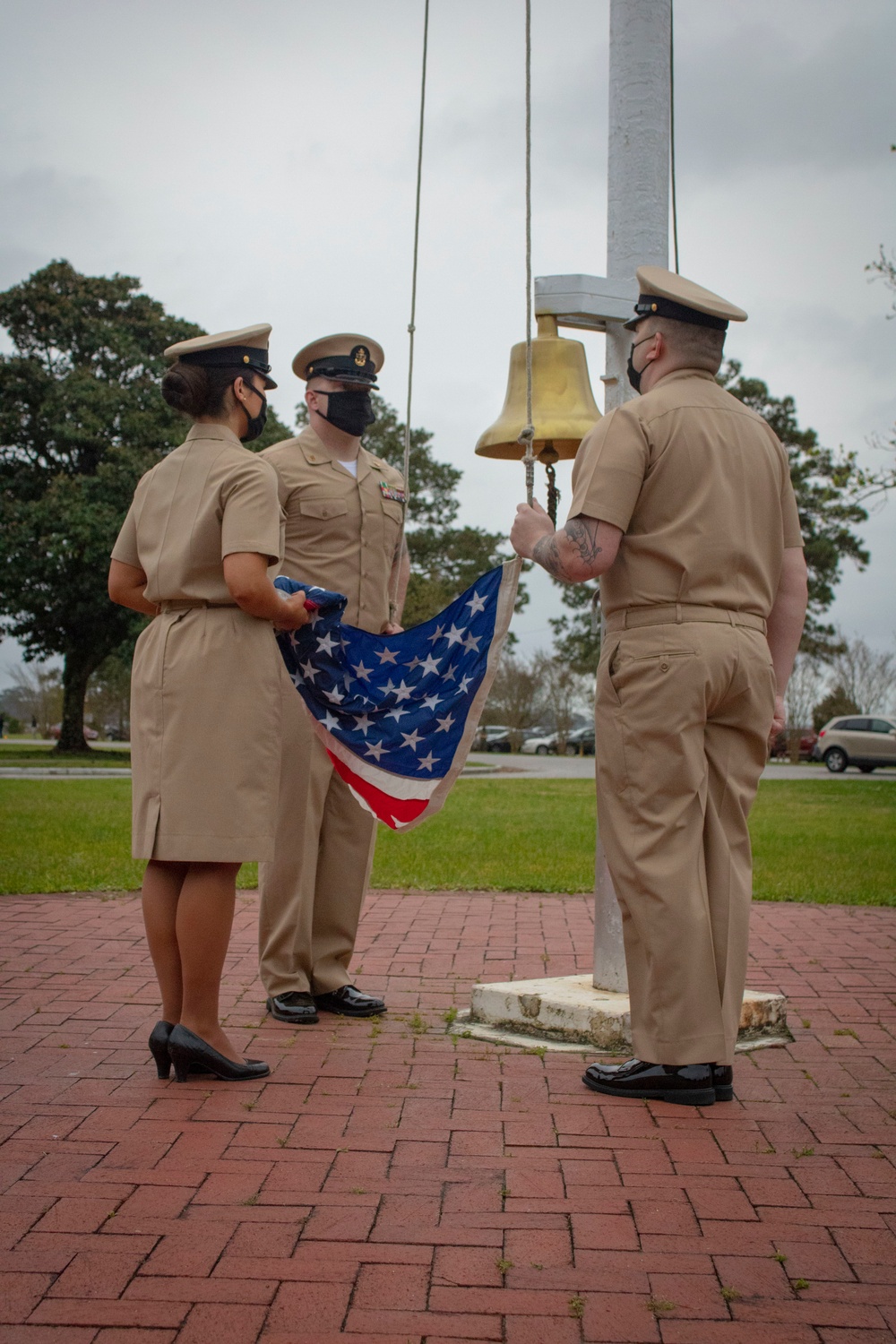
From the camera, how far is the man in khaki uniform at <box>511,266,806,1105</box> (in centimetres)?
379

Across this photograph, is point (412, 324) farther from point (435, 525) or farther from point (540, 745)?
point (540, 745)

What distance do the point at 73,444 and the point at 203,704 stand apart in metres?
33.9

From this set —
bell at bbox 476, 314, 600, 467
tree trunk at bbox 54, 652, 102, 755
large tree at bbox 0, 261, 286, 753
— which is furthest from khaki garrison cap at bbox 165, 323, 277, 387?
tree trunk at bbox 54, 652, 102, 755

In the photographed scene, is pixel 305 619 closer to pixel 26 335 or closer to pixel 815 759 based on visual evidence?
pixel 26 335

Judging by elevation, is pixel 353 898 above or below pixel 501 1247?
above

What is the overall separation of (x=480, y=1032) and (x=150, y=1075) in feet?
3.78

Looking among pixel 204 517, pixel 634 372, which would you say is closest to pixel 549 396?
pixel 634 372

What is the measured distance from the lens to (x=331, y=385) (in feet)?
16.5

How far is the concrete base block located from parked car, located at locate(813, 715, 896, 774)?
3314 centimetres

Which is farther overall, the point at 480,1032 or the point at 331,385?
the point at 331,385

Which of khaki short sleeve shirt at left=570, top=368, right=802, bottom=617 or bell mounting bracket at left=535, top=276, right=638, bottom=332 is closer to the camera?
khaki short sleeve shirt at left=570, top=368, right=802, bottom=617

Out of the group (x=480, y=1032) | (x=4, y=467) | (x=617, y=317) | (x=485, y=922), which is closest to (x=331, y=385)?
(x=617, y=317)

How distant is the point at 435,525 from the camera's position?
172 feet

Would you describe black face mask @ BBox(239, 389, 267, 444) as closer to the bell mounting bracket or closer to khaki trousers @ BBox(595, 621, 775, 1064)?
the bell mounting bracket
